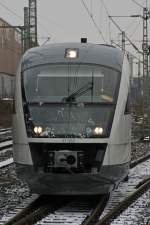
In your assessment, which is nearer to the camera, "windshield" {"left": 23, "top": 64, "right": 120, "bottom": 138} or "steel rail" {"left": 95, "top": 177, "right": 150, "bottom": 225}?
"steel rail" {"left": 95, "top": 177, "right": 150, "bottom": 225}

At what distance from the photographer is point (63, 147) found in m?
7.78

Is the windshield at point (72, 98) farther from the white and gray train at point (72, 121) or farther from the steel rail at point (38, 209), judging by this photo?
the steel rail at point (38, 209)

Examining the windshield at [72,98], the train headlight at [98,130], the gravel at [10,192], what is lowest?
the gravel at [10,192]

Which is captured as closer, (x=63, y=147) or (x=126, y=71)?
(x=63, y=147)

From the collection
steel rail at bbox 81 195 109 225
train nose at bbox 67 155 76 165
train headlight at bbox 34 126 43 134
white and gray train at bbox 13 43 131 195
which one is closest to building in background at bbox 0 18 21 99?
white and gray train at bbox 13 43 131 195

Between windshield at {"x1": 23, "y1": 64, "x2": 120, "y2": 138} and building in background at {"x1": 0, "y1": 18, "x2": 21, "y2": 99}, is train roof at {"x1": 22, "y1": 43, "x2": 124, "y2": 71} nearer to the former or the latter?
windshield at {"x1": 23, "y1": 64, "x2": 120, "y2": 138}

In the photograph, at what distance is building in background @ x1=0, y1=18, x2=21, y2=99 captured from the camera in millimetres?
51781

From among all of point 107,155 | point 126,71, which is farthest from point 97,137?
point 126,71

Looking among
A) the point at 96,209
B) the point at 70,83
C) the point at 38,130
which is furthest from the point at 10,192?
the point at 70,83

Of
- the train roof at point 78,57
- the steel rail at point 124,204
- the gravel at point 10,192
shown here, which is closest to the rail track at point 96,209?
the steel rail at point 124,204

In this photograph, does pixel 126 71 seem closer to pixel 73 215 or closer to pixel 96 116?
pixel 96 116

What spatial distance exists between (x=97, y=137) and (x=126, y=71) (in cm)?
167

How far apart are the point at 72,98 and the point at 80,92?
20cm

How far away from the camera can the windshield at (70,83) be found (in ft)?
27.5
